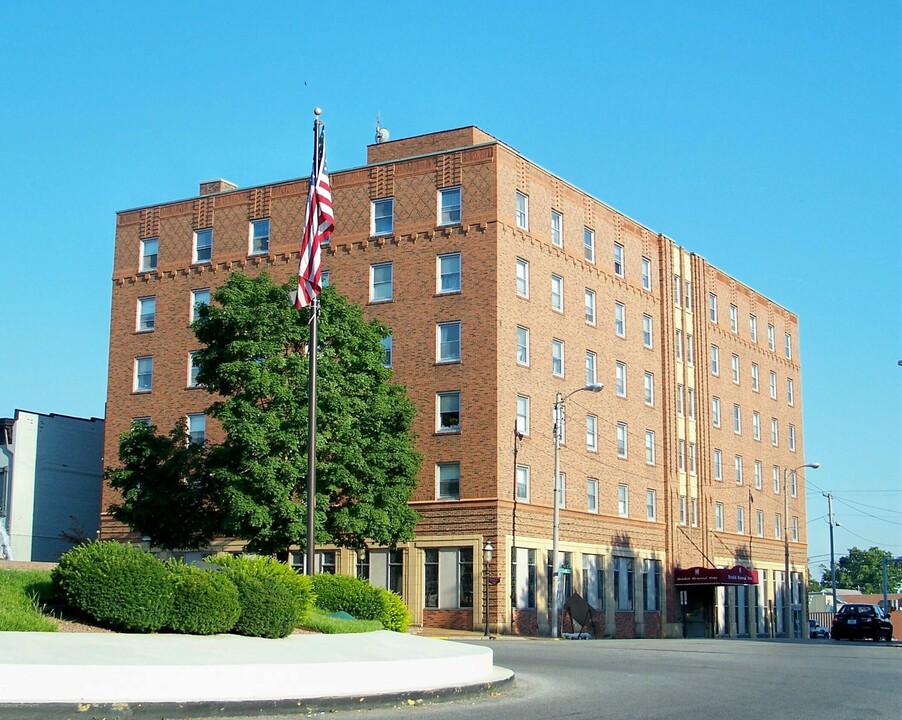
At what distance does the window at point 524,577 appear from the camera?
49.7 meters

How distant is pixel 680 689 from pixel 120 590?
28.0ft

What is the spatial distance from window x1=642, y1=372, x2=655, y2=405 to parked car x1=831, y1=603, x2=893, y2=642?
13378 mm

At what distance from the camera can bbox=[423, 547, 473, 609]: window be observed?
162 ft

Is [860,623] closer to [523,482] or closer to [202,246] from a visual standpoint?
[523,482]

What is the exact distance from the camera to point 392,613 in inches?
1085

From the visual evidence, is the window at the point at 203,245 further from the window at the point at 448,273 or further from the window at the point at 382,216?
the window at the point at 448,273

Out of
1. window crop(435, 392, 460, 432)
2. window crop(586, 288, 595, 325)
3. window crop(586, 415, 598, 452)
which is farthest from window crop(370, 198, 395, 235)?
window crop(586, 415, 598, 452)

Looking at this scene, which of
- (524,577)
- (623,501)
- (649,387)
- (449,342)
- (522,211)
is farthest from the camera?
(649,387)

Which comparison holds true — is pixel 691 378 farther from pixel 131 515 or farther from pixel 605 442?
pixel 131 515

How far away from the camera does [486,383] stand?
4972 centimetres

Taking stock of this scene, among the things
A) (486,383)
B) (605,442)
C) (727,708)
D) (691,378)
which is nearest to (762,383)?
(691,378)

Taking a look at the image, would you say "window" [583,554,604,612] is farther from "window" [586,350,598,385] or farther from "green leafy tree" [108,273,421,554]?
"green leafy tree" [108,273,421,554]

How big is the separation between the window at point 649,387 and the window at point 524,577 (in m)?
13.2

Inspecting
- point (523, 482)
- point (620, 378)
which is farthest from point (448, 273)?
point (620, 378)
